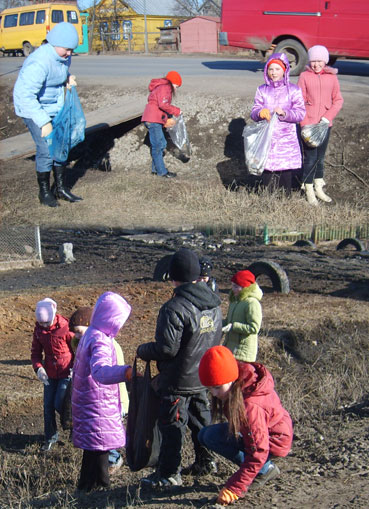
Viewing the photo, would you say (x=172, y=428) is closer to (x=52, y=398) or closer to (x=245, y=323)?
(x=245, y=323)

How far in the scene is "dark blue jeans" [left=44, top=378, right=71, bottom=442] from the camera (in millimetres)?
4656

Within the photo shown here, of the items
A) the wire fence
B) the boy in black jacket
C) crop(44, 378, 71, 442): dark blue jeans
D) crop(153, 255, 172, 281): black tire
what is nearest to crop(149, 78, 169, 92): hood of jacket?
the wire fence

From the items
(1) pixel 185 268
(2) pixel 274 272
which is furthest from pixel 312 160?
(1) pixel 185 268

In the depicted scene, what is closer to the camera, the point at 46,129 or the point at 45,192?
the point at 46,129

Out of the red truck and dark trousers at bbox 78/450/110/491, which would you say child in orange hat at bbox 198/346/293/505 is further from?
the red truck

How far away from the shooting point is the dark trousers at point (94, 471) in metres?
3.88

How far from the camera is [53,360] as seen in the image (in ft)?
15.2

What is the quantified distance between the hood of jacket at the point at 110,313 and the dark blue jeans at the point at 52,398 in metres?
1.09

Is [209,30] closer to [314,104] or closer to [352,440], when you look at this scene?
[314,104]

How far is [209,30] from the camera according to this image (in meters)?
47.2

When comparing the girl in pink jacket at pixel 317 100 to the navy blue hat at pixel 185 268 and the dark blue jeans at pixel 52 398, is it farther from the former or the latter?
the navy blue hat at pixel 185 268

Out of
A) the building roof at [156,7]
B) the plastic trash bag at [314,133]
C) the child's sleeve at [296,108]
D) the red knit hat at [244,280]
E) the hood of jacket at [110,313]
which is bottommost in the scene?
the red knit hat at [244,280]

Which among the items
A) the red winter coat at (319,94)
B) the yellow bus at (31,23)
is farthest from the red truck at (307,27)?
the yellow bus at (31,23)

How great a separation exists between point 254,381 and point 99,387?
893 millimetres
